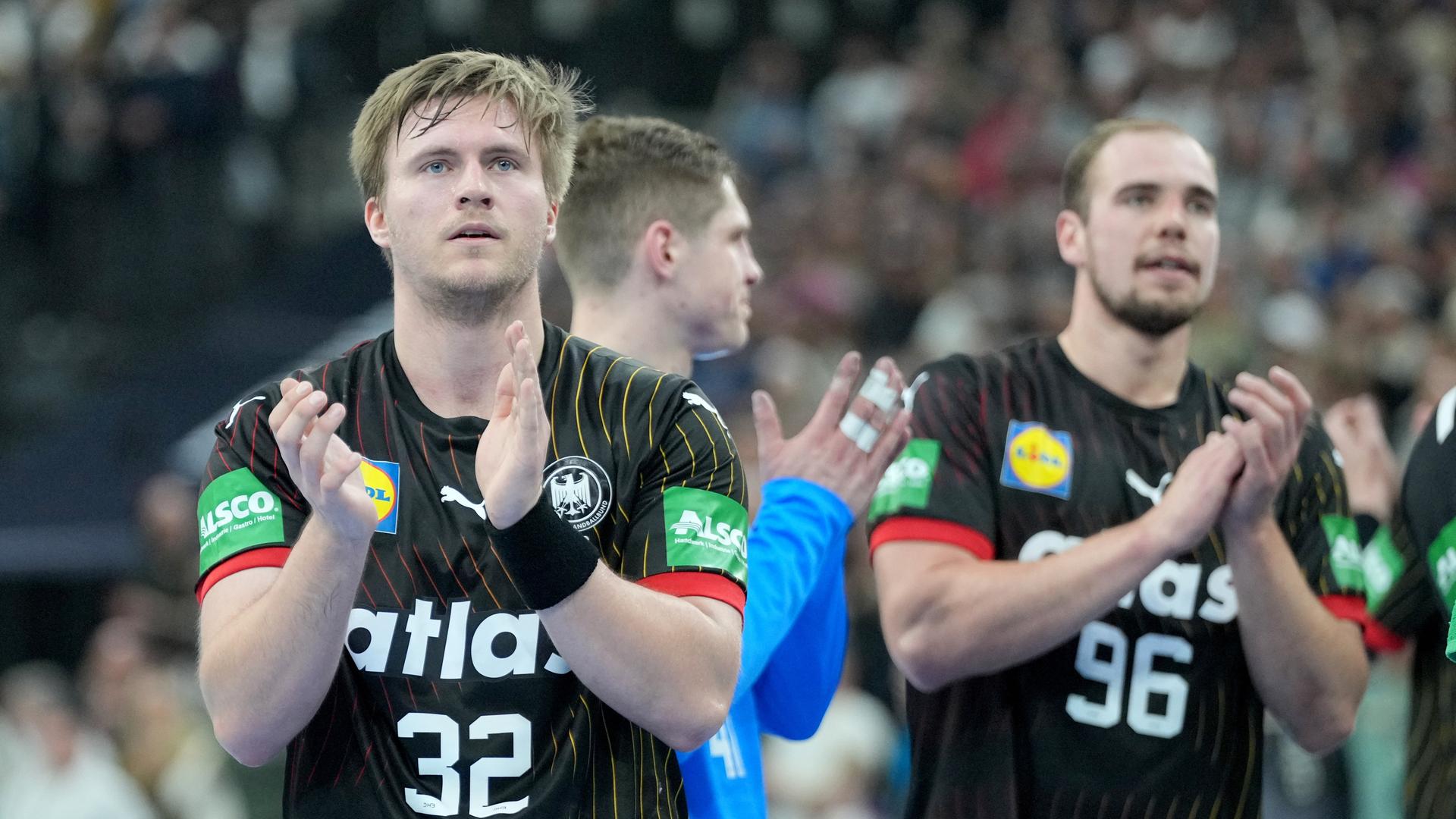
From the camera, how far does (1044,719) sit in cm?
455

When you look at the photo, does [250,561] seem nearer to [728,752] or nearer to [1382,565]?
[728,752]

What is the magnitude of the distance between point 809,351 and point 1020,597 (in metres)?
7.34

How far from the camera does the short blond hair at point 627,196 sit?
466cm

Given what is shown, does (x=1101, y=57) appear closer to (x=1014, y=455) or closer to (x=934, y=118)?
(x=934, y=118)

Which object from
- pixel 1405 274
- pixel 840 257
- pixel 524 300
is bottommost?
pixel 524 300

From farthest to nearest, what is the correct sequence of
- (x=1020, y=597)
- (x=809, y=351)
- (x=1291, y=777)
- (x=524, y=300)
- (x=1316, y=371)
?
(x=809, y=351)
(x=1316, y=371)
(x=1291, y=777)
(x=1020, y=597)
(x=524, y=300)

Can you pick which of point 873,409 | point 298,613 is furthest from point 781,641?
point 298,613

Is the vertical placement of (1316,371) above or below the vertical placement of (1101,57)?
below

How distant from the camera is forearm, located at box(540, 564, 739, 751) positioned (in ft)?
10.3

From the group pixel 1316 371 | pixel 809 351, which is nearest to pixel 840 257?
pixel 809 351

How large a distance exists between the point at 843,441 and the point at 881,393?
0.17 meters

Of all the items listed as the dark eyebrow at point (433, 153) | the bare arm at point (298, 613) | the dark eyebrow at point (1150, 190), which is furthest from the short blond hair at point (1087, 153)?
the bare arm at point (298, 613)

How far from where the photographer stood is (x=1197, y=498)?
13.7 ft

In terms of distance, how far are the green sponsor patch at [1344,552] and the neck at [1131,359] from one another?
1.74ft
